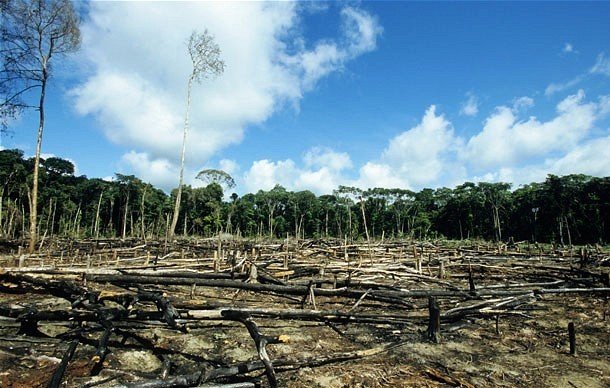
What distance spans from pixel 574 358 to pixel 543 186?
5085 cm

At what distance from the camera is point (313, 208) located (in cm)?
5941

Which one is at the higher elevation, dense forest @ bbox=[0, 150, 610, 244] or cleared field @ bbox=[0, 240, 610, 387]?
dense forest @ bbox=[0, 150, 610, 244]

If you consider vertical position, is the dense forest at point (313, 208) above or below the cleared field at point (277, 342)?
above

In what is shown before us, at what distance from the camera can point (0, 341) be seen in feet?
13.0

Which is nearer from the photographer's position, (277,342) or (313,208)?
(277,342)

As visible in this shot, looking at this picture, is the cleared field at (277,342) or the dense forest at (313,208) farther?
the dense forest at (313,208)

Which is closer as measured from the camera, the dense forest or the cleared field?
the cleared field

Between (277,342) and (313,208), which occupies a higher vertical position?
(313,208)

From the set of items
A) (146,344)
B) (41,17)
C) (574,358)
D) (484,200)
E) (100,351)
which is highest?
(41,17)

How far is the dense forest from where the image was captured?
39.0 metres

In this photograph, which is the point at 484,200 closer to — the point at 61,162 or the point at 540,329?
the point at 540,329

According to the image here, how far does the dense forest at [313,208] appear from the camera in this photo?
39.0 m

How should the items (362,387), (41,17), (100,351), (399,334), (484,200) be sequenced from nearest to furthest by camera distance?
(100,351) → (362,387) → (399,334) → (41,17) → (484,200)

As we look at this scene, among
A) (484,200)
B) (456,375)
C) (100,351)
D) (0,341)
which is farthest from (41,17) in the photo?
(484,200)
